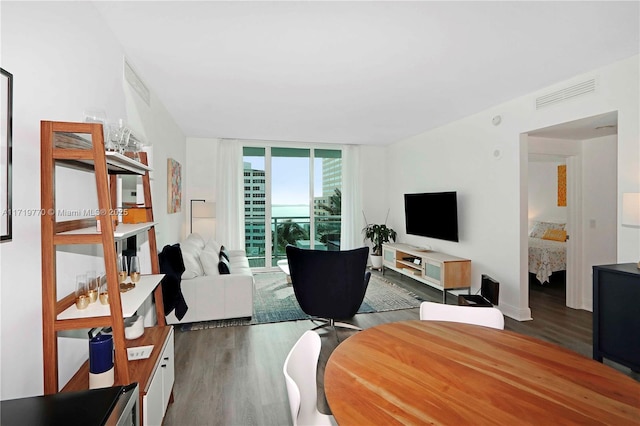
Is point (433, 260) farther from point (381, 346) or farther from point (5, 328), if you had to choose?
point (5, 328)

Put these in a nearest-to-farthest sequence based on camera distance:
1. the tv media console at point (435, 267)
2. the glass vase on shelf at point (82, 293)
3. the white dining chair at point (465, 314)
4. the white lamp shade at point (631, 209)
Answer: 1. the glass vase on shelf at point (82, 293)
2. the white dining chair at point (465, 314)
3. the white lamp shade at point (631, 209)
4. the tv media console at point (435, 267)

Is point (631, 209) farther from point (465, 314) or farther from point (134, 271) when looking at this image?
point (134, 271)

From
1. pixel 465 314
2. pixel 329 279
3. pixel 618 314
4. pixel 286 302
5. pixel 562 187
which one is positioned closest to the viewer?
pixel 465 314

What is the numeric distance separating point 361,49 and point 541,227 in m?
5.75

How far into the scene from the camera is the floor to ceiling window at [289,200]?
634 cm

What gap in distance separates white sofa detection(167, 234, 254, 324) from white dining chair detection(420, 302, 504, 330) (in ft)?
7.22

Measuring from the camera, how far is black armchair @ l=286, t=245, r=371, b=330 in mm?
3023

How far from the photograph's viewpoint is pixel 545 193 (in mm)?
6484

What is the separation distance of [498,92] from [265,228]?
450 cm

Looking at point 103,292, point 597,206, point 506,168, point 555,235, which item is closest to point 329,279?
point 103,292

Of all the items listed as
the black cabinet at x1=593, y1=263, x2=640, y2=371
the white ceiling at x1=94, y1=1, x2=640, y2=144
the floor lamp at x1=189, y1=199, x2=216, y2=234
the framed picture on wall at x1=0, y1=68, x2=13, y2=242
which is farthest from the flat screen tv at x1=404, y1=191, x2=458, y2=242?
the framed picture on wall at x1=0, y1=68, x2=13, y2=242

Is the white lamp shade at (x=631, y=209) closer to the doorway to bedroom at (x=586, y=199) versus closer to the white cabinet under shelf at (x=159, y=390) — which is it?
the doorway to bedroom at (x=586, y=199)

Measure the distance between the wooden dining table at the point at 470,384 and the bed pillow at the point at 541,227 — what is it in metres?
5.67

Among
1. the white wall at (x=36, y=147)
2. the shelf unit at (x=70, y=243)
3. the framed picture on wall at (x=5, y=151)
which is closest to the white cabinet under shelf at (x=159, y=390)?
the shelf unit at (x=70, y=243)
